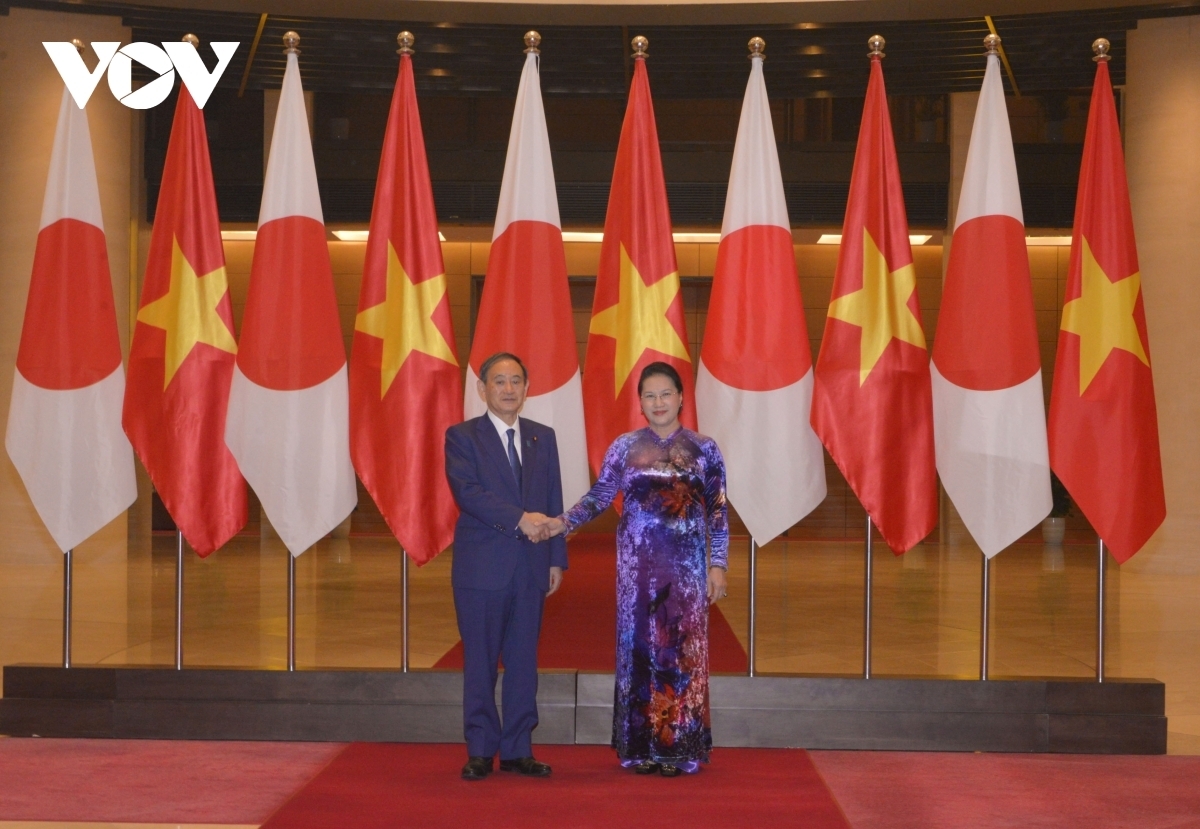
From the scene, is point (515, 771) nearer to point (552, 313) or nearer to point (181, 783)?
point (181, 783)

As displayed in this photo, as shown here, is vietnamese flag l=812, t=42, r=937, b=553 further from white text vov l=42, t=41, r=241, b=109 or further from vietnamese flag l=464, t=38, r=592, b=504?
white text vov l=42, t=41, r=241, b=109

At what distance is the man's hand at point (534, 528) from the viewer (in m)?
4.00

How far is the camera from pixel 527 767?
13.5 ft

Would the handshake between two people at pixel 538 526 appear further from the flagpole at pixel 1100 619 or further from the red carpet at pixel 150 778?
the flagpole at pixel 1100 619

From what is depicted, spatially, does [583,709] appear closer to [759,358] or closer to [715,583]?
[715,583]

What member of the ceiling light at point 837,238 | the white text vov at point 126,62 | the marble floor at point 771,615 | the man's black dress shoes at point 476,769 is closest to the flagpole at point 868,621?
the marble floor at point 771,615

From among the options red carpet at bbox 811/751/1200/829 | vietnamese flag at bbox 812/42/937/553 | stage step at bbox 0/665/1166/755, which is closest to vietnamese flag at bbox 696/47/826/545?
vietnamese flag at bbox 812/42/937/553

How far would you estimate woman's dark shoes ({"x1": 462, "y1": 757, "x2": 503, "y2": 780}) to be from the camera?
13.4 feet

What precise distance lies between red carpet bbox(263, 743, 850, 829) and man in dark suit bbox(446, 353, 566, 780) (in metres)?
0.17

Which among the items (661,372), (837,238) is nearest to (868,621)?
(661,372)

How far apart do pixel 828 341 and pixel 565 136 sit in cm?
1156

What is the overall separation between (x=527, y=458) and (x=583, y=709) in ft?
3.44

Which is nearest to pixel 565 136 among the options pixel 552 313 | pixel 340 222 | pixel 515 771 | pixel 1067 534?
pixel 340 222

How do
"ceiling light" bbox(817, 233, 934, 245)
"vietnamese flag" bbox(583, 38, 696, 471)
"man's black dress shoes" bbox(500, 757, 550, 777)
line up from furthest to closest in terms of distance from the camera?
1. "ceiling light" bbox(817, 233, 934, 245)
2. "vietnamese flag" bbox(583, 38, 696, 471)
3. "man's black dress shoes" bbox(500, 757, 550, 777)
